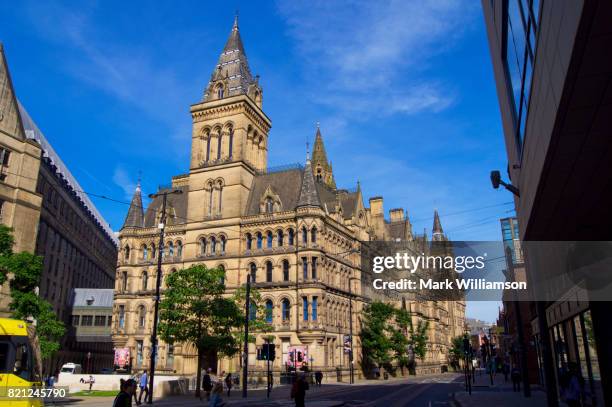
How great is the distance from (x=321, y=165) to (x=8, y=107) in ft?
162

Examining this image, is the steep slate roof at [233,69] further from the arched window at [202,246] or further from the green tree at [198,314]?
the green tree at [198,314]

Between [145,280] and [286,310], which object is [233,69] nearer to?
[145,280]

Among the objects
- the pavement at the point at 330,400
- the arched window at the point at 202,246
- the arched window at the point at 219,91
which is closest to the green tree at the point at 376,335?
the arched window at the point at 202,246

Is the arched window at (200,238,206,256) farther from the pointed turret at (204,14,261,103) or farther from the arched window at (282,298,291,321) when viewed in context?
the pointed turret at (204,14,261,103)

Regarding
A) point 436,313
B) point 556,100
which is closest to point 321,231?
point 556,100

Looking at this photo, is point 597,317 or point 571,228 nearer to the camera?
point 571,228

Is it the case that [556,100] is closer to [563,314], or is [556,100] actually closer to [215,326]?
[563,314]

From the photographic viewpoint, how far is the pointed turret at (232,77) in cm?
5878

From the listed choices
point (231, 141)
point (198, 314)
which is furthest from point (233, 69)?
point (198, 314)

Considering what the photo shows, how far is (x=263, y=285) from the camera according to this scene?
5003 centimetres

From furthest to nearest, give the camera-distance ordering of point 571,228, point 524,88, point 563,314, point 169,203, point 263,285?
1. point 169,203
2. point 263,285
3. point 563,314
4. point 571,228
5. point 524,88

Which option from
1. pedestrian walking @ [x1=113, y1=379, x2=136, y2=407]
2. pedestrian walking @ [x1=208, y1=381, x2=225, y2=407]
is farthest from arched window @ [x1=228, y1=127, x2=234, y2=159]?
pedestrian walking @ [x1=113, y1=379, x2=136, y2=407]

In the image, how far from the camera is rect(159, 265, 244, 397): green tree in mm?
35031

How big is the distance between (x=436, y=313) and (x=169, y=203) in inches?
2321
